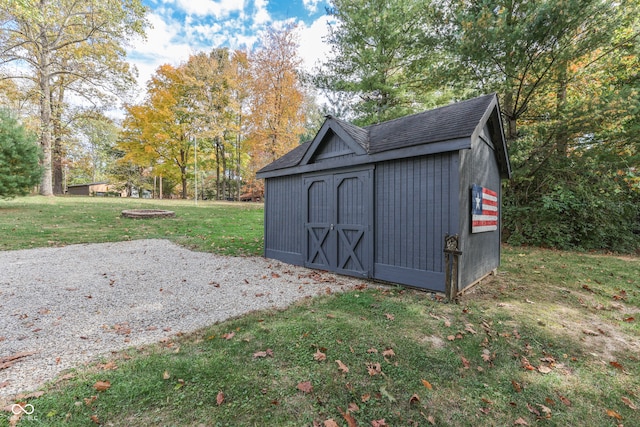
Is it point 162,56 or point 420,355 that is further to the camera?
point 162,56

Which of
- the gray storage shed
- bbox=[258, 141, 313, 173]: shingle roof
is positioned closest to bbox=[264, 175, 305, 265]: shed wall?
the gray storage shed

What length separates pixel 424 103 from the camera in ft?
42.4

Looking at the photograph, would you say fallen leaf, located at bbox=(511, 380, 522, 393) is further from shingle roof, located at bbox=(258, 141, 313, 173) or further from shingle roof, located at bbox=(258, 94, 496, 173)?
shingle roof, located at bbox=(258, 141, 313, 173)

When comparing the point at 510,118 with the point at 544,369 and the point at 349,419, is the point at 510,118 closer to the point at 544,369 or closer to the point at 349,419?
the point at 544,369

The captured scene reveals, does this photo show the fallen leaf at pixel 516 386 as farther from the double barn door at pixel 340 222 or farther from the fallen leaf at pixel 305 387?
the double barn door at pixel 340 222

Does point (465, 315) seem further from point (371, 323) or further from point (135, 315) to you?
point (135, 315)

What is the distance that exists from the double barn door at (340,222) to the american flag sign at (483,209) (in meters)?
1.81

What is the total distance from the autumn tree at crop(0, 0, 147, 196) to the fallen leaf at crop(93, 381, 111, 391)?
17.9 m

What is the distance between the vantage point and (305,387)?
230cm

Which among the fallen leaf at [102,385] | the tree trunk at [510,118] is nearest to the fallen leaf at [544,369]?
the fallen leaf at [102,385]

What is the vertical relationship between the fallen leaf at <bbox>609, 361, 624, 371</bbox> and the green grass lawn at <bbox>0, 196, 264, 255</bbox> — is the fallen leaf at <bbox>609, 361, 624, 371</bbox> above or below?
below

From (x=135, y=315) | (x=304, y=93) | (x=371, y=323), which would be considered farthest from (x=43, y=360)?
(x=304, y=93)

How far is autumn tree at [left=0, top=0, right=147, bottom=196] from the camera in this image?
15.0 meters

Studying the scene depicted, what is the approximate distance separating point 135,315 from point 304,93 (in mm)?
18391
